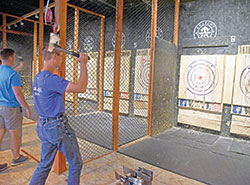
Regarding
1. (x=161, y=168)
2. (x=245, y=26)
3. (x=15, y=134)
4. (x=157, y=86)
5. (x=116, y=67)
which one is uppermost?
(x=245, y=26)

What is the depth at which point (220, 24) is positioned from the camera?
3.38 metres

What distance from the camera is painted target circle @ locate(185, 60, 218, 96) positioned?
346cm

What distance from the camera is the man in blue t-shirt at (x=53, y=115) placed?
1.27m

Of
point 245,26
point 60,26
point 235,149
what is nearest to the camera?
point 60,26

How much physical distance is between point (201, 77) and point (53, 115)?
3.03m

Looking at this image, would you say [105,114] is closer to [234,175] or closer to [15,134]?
[15,134]

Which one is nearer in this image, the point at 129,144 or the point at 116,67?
the point at 116,67

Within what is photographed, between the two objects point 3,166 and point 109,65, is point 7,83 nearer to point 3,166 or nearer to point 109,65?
point 3,166

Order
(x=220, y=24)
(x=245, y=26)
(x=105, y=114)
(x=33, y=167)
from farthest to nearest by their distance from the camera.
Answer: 1. (x=105, y=114)
2. (x=220, y=24)
3. (x=245, y=26)
4. (x=33, y=167)

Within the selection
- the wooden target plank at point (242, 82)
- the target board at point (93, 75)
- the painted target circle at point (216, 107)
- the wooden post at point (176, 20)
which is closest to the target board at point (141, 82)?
the wooden post at point (176, 20)

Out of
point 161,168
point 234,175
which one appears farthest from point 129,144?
point 234,175

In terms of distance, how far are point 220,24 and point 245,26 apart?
40 centimetres

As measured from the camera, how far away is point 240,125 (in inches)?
125

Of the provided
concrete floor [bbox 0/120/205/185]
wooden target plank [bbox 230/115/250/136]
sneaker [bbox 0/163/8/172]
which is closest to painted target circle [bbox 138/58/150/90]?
wooden target plank [bbox 230/115/250/136]
